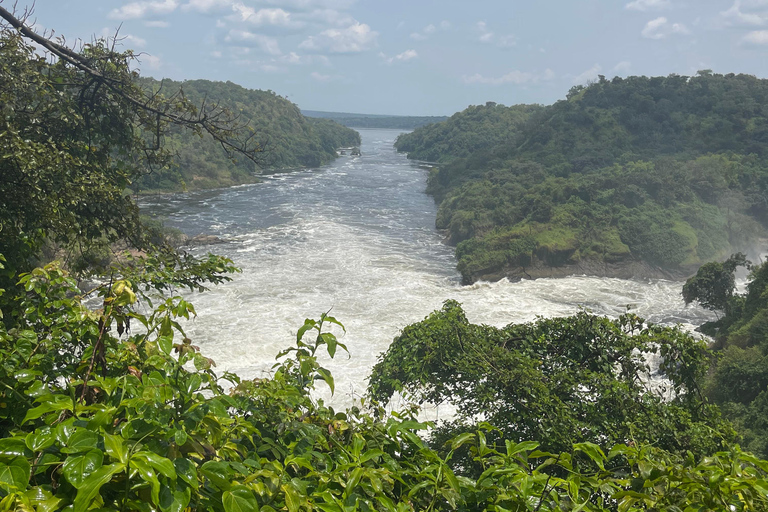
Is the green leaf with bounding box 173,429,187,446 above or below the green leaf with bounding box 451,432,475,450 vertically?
above

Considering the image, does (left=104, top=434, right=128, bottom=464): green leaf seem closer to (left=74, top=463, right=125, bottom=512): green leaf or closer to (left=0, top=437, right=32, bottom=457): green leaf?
(left=74, top=463, right=125, bottom=512): green leaf

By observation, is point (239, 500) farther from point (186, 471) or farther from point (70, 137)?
point (70, 137)

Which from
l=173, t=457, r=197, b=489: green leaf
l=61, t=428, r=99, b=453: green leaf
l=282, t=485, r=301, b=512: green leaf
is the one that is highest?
l=61, t=428, r=99, b=453: green leaf

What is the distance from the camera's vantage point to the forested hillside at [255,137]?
5756 centimetres

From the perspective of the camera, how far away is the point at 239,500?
1552 mm

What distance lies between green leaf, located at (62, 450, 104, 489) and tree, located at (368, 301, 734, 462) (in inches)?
230

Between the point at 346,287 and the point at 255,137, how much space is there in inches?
1249

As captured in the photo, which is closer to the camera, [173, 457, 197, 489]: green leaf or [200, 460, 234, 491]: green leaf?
[173, 457, 197, 489]: green leaf

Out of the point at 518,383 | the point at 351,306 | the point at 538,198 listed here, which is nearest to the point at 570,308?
the point at 351,306

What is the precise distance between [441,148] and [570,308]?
69.6 meters

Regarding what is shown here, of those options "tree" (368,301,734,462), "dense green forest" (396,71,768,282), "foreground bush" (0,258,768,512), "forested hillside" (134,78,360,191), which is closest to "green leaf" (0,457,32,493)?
"foreground bush" (0,258,768,512)

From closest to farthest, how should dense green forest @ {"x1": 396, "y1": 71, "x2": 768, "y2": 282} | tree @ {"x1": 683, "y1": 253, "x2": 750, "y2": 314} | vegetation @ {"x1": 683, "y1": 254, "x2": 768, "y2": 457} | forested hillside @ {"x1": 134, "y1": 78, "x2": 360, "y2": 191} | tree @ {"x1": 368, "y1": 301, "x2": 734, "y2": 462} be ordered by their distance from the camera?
tree @ {"x1": 368, "y1": 301, "x2": 734, "y2": 462}
vegetation @ {"x1": 683, "y1": 254, "x2": 768, "y2": 457}
tree @ {"x1": 683, "y1": 253, "x2": 750, "y2": 314}
dense green forest @ {"x1": 396, "y1": 71, "x2": 768, "y2": 282}
forested hillside @ {"x1": 134, "y1": 78, "x2": 360, "y2": 191}

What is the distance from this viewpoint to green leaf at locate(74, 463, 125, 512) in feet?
4.35

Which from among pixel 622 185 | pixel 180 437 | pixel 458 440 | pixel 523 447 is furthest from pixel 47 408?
pixel 622 185
